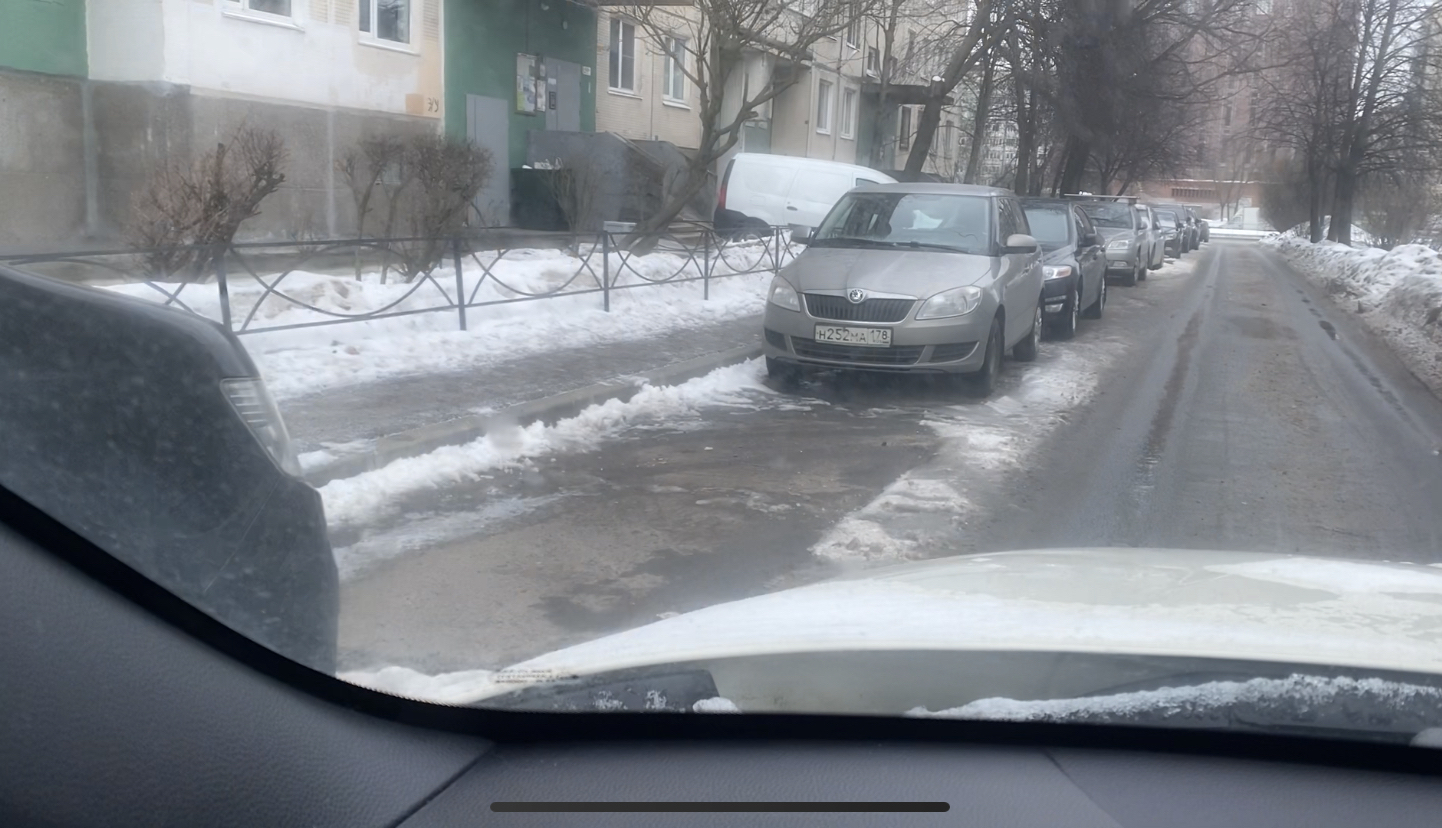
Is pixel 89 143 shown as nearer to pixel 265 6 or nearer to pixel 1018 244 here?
pixel 265 6

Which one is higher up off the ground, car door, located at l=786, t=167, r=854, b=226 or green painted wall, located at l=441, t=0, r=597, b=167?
green painted wall, located at l=441, t=0, r=597, b=167

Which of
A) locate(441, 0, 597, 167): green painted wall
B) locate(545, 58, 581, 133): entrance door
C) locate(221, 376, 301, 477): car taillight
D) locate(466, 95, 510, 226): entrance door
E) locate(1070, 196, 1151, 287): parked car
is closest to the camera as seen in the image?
locate(221, 376, 301, 477): car taillight

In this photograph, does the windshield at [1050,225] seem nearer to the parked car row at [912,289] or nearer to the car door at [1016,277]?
the parked car row at [912,289]

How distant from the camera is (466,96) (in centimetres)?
2211

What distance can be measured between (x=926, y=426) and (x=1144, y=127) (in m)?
28.4

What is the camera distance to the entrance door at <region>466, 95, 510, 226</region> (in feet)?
73.1

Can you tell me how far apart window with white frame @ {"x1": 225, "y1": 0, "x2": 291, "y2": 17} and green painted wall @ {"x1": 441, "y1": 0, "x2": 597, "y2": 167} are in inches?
153

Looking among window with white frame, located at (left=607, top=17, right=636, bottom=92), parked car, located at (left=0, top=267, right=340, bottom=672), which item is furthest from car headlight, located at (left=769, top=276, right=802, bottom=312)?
window with white frame, located at (left=607, top=17, right=636, bottom=92)

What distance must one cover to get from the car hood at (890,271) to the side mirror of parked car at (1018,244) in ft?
1.30

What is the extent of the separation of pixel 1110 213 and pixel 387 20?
48.8 ft

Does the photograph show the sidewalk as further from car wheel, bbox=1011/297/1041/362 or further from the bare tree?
the bare tree

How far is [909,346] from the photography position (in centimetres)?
950

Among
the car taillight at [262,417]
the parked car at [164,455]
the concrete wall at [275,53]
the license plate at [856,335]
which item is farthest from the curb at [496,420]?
the concrete wall at [275,53]

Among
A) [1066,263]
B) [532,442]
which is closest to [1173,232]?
[1066,263]
